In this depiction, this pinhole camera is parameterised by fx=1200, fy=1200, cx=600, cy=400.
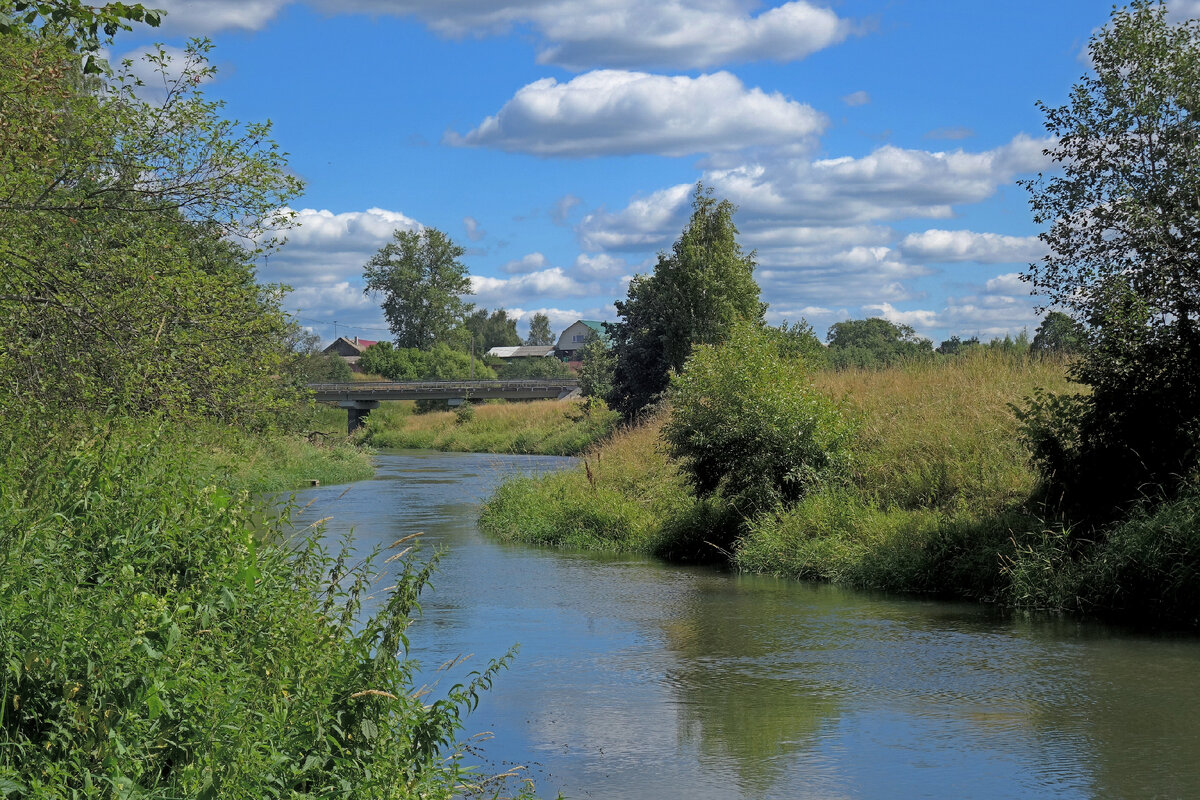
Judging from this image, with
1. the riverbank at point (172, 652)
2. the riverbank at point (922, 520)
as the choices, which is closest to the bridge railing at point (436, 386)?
the riverbank at point (922, 520)

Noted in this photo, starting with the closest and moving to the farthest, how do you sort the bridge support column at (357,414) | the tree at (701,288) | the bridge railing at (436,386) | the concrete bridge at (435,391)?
the tree at (701,288)
the bridge railing at (436,386)
the concrete bridge at (435,391)
the bridge support column at (357,414)

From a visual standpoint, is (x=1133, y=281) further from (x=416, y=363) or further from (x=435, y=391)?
(x=416, y=363)

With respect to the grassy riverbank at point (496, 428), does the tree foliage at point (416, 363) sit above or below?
above

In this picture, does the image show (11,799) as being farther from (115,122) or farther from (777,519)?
(777,519)

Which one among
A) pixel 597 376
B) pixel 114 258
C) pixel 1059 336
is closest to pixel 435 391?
pixel 597 376

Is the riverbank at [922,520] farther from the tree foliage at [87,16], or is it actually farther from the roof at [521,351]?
the roof at [521,351]

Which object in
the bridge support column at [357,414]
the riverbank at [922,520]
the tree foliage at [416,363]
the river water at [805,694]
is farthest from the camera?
the tree foliage at [416,363]

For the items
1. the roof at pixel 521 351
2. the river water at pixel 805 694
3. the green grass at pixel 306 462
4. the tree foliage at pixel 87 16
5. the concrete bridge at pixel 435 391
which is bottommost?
the river water at pixel 805 694

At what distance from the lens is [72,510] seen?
738 centimetres

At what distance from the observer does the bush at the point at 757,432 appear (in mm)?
19594

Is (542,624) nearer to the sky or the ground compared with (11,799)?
nearer to the ground

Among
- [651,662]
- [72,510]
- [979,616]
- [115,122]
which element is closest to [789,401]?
[979,616]

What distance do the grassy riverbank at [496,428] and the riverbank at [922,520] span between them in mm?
26419

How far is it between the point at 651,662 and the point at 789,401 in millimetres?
8058
